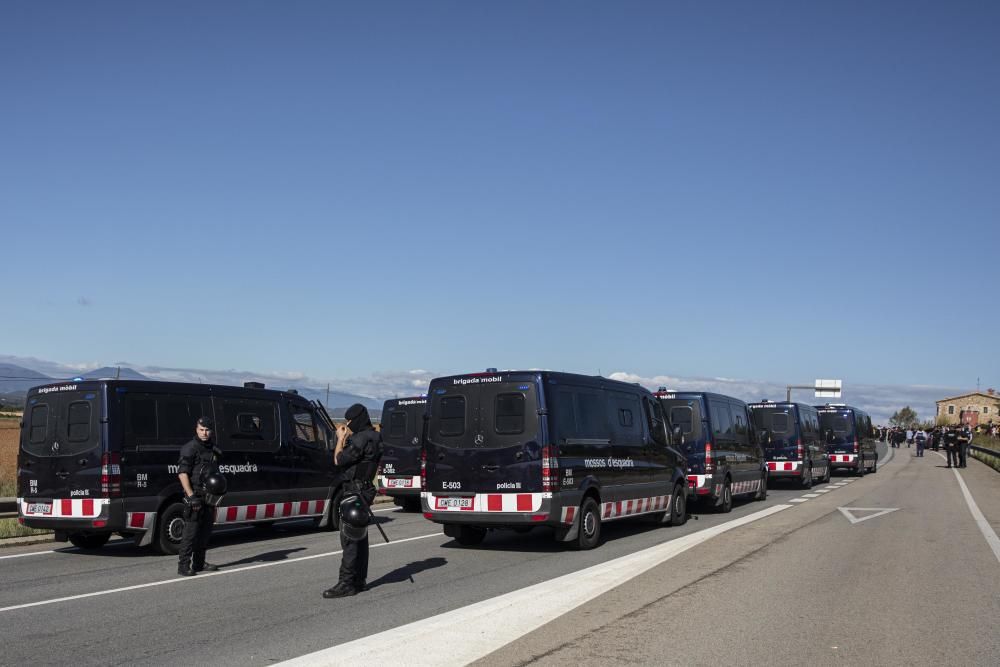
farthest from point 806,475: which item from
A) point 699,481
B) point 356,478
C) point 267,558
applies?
point 356,478

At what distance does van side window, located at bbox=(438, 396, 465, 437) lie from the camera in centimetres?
1309

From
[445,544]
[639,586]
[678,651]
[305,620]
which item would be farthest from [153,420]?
[678,651]

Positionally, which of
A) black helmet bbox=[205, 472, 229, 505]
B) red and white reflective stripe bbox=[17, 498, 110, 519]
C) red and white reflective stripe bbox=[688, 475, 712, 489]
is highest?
black helmet bbox=[205, 472, 229, 505]

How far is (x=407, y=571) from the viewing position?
1088cm

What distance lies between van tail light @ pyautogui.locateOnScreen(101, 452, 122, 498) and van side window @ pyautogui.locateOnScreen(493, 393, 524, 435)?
4.74 meters

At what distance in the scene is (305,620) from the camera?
802 cm

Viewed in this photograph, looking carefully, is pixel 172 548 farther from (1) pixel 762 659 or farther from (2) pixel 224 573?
(1) pixel 762 659

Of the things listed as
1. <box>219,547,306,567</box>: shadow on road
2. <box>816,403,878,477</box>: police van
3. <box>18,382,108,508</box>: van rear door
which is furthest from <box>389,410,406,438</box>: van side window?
<box>816,403,878,477</box>: police van

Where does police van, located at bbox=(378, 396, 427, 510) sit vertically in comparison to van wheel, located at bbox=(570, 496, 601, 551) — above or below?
above

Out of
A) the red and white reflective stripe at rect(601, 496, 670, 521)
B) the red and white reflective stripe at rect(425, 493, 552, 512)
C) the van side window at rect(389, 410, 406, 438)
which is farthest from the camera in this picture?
the van side window at rect(389, 410, 406, 438)

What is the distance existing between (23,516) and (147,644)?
6741mm

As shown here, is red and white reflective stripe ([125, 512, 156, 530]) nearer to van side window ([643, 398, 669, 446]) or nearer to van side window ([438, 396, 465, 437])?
van side window ([438, 396, 465, 437])

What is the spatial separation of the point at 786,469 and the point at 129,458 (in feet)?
62.7

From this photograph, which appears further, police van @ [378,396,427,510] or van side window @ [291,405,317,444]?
police van @ [378,396,427,510]
